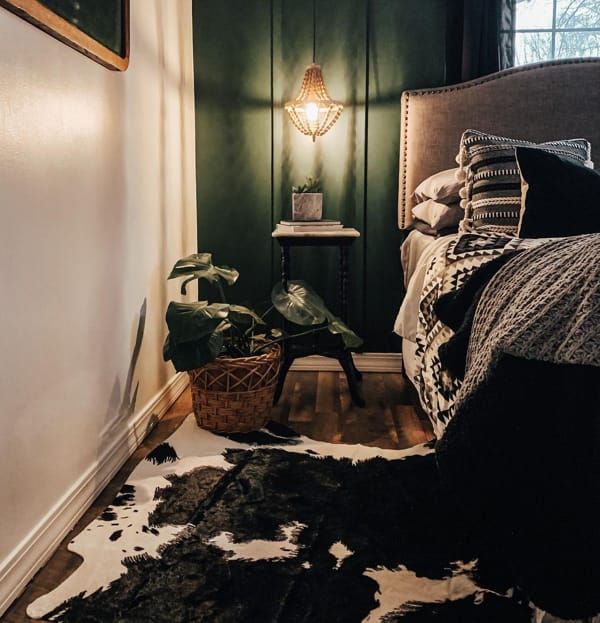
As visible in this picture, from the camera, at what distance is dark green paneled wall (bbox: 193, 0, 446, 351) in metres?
3.16

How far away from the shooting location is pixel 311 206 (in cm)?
299

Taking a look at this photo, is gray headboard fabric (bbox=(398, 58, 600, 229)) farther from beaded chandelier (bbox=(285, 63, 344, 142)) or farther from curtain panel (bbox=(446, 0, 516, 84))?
beaded chandelier (bbox=(285, 63, 344, 142))

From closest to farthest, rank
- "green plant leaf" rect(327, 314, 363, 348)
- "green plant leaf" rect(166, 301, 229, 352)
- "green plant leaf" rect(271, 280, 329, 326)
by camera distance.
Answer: "green plant leaf" rect(166, 301, 229, 352), "green plant leaf" rect(271, 280, 329, 326), "green plant leaf" rect(327, 314, 363, 348)

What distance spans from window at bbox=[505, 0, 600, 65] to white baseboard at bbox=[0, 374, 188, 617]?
7.45 feet

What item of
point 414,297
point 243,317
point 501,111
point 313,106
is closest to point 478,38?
point 501,111

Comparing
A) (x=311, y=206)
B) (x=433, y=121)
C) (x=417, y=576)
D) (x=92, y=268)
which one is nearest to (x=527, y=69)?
(x=433, y=121)

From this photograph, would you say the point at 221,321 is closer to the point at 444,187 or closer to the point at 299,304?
the point at 299,304

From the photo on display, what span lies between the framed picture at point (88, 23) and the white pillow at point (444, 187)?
130cm

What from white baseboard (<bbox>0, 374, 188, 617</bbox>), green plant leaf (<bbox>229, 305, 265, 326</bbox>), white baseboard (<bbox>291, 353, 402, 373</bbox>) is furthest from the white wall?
white baseboard (<bbox>291, 353, 402, 373</bbox>)

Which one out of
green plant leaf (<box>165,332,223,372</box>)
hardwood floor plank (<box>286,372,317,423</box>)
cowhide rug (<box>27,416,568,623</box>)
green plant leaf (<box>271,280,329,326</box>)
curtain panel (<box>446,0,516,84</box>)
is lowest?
hardwood floor plank (<box>286,372,317,423</box>)

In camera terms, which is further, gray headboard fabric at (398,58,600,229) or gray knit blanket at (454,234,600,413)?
gray headboard fabric at (398,58,600,229)

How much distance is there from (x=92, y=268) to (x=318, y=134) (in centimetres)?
155

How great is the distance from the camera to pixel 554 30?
3.14 metres

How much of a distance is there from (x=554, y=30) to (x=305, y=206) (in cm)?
141
